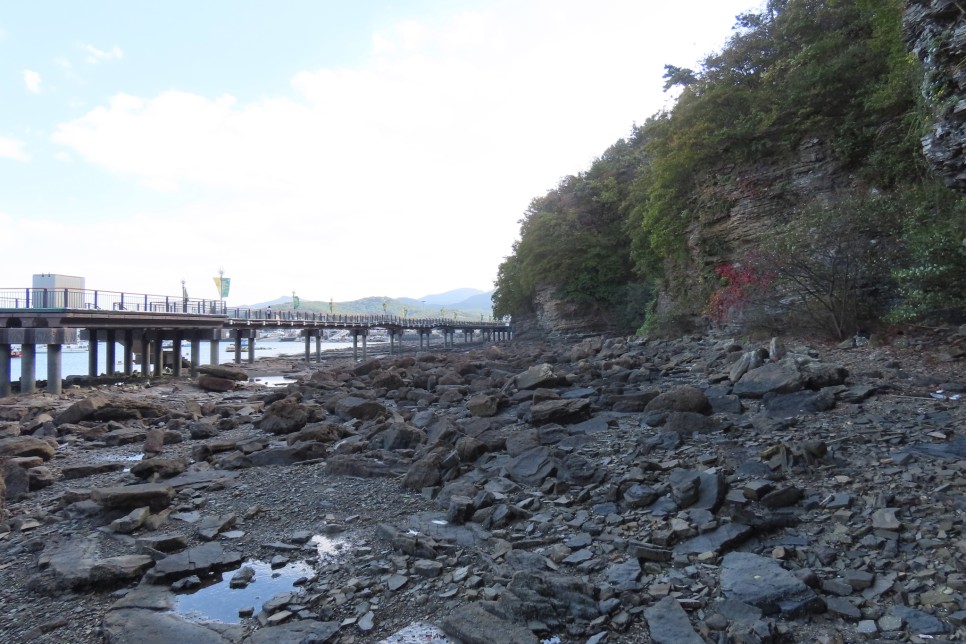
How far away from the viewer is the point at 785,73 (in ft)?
58.6

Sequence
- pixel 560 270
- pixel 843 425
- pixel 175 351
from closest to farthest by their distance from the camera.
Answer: pixel 843 425, pixel 175 351, pixel 560 270

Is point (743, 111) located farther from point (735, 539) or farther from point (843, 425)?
point (735, 539)

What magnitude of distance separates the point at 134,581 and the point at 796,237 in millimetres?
14624

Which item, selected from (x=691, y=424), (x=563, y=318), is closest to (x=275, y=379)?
(x=563, y=318)

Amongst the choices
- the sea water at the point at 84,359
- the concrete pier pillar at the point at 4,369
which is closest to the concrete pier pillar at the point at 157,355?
the sea water at the point at 84,359

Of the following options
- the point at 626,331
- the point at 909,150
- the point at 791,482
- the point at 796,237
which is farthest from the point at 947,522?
the point at 626,331

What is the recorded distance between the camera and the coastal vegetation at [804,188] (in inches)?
451

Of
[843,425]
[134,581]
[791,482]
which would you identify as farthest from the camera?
[843,425]

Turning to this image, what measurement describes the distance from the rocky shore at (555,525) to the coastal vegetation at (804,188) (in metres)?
2.05

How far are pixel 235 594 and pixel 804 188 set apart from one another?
1834 cm

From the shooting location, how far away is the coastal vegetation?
11461mm

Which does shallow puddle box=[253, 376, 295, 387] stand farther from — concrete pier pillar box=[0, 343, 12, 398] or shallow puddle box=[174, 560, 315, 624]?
shallow puddle box=[174, 560, 315, 624]

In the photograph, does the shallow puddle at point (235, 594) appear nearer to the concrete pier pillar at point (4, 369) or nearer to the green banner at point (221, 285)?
the concrete pier pillar at point (4, 369)

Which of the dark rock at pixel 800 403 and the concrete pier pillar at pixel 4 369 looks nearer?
the dark rock at pixel 800 403
